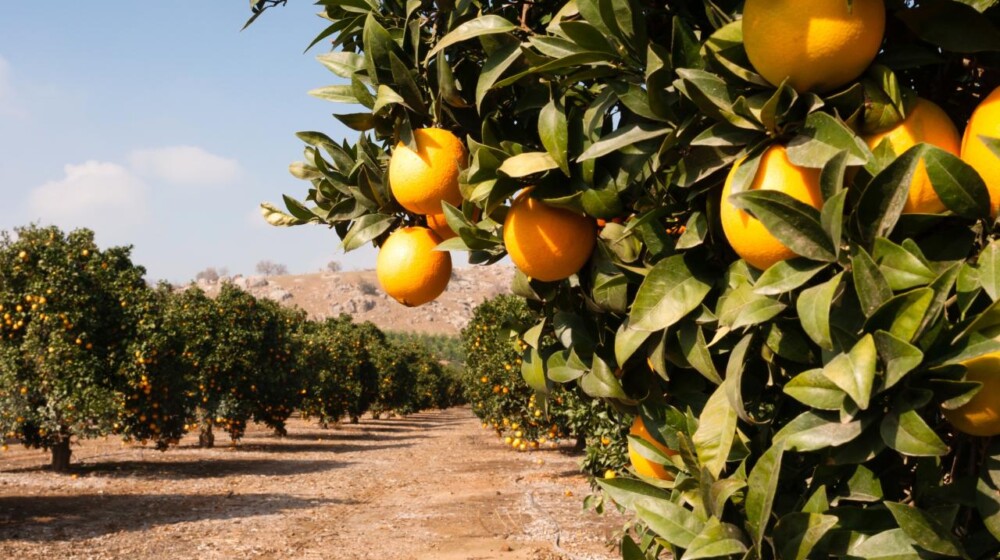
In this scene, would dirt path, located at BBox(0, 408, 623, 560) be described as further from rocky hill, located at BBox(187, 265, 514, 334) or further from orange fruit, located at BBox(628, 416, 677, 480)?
rocky hill, located at BBox(187, 265, 514, 334)

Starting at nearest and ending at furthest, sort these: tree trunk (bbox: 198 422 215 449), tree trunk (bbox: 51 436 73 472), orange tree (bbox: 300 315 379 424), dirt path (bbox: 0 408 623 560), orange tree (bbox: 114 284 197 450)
Answer: 1. dirt path (bbox: 0 408 623 560)
2. orange tree (bbox: 114 284 197 450)
3. tree trunk (bbox: 51 436 73 472)
4. tree trunk (bbox: 198 422 215 449)
5. orange tree (bbox: 300 315 379 424)

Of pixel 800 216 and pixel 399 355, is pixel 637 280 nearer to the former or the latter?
pixel 800 216

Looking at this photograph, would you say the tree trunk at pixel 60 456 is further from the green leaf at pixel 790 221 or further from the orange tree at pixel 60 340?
the green leaf at pixel 790 221

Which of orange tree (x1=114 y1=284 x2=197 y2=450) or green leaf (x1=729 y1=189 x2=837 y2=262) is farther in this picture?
orange tree (x1=114 y1=284 x2=197 y2=450)

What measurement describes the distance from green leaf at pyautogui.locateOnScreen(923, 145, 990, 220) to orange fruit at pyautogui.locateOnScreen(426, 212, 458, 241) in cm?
96

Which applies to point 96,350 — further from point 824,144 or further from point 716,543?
point 824,144

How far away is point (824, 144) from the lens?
1027mm

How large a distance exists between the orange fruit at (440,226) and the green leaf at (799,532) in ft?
2.94

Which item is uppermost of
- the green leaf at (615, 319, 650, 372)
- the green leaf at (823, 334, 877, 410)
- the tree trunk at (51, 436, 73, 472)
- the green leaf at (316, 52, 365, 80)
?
the green leaf at (316, 52, 365, 80)

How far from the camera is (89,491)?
12289 mm

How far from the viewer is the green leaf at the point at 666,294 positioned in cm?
126

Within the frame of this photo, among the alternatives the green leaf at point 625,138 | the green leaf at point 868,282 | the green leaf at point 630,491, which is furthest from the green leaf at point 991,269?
the green leaf at point 630,491

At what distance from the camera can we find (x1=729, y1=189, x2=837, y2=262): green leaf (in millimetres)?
997

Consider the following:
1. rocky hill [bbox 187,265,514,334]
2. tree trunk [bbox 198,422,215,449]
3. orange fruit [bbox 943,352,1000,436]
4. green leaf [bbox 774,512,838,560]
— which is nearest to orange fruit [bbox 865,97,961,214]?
orange fruit [bbox 943,352,1000,436]
